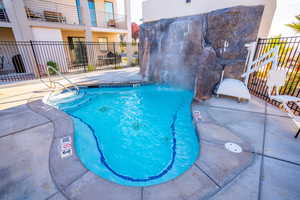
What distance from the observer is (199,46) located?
5.74 m

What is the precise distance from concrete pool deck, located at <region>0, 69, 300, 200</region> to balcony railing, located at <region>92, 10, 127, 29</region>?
39.1 feet

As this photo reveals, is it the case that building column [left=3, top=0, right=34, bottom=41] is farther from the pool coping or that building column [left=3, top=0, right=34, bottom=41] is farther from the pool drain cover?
the pool drain cover

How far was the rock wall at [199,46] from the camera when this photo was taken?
4449 millimetres

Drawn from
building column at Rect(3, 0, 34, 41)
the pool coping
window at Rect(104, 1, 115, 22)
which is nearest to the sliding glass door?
window at Rect(104, 1, 115, 22)

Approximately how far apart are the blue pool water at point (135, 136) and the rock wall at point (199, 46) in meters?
1.31

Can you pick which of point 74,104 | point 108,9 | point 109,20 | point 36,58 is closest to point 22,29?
point 36,58

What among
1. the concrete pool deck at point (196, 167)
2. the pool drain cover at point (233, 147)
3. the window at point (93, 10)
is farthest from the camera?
the window at point (93, 10)

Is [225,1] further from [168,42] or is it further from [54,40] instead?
[54,40]

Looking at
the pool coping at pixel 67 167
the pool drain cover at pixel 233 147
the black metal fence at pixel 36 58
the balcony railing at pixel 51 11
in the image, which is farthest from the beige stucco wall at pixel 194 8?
the balcony railing at pixel 51 11

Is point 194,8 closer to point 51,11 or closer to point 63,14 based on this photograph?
point 63,14

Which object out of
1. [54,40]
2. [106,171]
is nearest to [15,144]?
[106,171]

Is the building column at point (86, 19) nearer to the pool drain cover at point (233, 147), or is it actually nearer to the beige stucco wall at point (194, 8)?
the beige stucco wall at point (194, 8)

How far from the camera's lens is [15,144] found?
8.14 ft

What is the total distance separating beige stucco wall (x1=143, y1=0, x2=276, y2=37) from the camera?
5690mm
